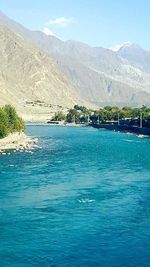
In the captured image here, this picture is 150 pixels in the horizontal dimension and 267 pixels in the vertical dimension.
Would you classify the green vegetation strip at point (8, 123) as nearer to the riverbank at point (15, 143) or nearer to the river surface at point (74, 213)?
the riverbank at point (15, 143)

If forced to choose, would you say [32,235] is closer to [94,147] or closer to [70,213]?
[70,213]

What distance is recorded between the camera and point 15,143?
11700cm

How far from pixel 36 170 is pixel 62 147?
129 feet

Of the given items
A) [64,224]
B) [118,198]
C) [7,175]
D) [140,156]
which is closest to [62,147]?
[140,156]

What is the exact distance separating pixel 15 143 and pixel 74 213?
67440 mm

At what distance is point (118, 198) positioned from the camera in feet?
191

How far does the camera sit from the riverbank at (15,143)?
11012cm

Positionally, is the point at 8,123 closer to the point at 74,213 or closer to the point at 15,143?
the point at 15,143

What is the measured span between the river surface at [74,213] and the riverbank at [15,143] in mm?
19173

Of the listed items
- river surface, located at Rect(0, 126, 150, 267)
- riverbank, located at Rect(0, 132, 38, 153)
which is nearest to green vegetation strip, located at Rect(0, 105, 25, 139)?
riverbank, located at Rect(0, 132, 38, 153)

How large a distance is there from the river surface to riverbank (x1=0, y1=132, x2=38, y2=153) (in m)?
19.2

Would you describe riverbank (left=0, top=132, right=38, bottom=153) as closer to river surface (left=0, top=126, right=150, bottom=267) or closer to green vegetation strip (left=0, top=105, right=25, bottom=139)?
green vegetation strip (left=0, top=105, right=25, bottom=139)

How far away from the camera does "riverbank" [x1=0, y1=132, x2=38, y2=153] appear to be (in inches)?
4336

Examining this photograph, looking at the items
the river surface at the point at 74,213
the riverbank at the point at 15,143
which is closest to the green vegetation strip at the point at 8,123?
the riverbank at the point at 15,143
